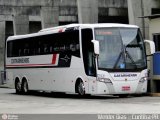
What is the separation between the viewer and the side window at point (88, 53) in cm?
2361

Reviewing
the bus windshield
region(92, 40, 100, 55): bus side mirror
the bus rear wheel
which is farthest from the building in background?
region(92, 40, 100, 55): bus side mirror

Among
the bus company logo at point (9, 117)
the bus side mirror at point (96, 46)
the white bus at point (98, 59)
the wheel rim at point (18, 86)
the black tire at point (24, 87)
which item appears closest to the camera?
the bus company logo at point (9, 117)

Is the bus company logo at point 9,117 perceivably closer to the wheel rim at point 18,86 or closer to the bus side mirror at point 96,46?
the bus side mirror at point 96,46

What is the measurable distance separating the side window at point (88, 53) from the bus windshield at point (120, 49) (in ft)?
1.29

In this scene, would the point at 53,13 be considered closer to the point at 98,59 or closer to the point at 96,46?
the point at 98,59

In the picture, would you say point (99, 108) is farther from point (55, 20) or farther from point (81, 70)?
point (55, 20)

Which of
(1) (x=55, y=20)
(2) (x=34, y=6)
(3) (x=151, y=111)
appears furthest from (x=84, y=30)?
(2) (x=34, y=6)

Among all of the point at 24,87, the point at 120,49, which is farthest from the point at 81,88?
the point at 24,87

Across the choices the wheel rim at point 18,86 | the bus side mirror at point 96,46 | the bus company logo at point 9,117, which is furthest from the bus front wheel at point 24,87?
the bus company logo at point 9,117

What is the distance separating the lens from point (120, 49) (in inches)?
930

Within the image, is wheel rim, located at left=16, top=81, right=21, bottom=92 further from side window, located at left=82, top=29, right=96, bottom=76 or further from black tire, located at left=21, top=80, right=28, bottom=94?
side window, located at left=82, top=29, right=96, bottom=76

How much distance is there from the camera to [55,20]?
147ft

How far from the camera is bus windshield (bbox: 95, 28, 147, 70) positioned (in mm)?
23438

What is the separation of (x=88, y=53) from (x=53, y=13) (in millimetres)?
22062
